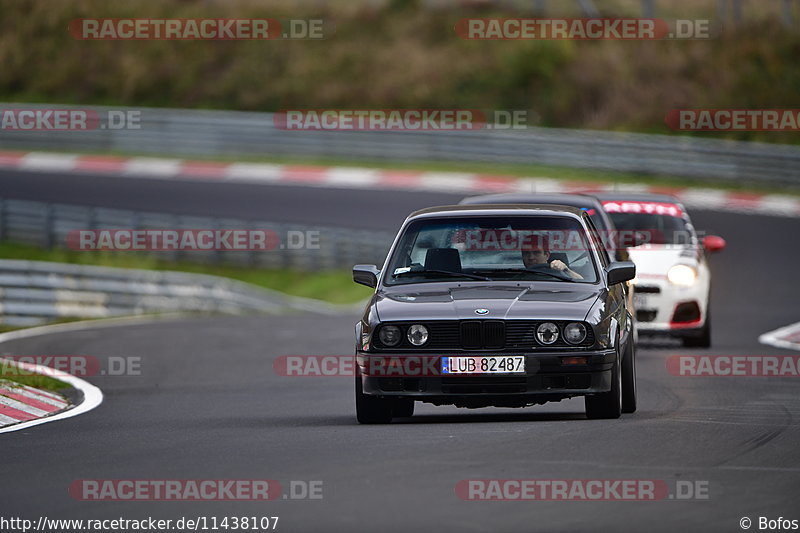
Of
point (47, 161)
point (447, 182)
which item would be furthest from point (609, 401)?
point (47, 161)

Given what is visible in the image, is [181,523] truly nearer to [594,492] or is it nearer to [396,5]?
[594,492]

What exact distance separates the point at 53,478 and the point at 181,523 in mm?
1618

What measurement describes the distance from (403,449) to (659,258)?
8.82 metres

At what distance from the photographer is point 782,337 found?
19234 mm

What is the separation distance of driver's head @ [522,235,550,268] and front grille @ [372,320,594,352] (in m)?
1.06

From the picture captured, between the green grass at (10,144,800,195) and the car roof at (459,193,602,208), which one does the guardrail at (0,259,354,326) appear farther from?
the car roof at (459,193,602,208)

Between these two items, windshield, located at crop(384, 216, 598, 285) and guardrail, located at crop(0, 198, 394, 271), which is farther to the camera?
guardrail, located at crop(0, 198, 394, 271)

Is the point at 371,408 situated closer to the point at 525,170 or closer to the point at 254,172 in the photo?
the point at 525,170

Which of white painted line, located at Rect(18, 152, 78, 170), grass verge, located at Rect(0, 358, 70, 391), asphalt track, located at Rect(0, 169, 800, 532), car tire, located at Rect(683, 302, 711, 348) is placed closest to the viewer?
asphalt track, located at Rect(0, 169, 800, 532)

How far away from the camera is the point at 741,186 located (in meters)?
35.3

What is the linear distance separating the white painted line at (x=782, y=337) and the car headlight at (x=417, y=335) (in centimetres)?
832

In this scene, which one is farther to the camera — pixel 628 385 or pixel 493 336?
pixel 628 385

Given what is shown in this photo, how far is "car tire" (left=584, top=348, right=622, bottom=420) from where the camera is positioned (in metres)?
10.7

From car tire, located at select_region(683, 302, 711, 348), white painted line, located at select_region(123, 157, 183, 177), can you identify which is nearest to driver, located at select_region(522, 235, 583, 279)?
car tire, located at select_region(683, 302, 711, 348)
